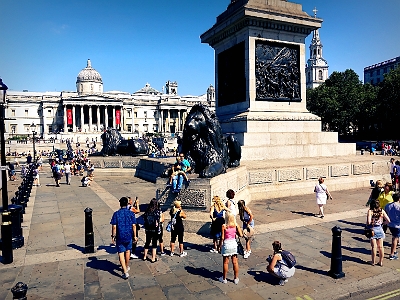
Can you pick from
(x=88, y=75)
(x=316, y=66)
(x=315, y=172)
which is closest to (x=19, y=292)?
(x=315, y=172)

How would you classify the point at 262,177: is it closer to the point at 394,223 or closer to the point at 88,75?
the point at 394,223

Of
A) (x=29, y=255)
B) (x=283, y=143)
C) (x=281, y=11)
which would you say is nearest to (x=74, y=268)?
(x=29, y=255)

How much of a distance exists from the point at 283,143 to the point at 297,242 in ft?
31.5

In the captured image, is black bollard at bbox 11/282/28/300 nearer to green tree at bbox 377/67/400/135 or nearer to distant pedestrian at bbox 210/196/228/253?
distant pedestrian at bbox 210/196/228/253

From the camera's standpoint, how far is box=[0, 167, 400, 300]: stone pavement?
5.63 m

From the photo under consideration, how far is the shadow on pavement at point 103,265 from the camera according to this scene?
6566mm

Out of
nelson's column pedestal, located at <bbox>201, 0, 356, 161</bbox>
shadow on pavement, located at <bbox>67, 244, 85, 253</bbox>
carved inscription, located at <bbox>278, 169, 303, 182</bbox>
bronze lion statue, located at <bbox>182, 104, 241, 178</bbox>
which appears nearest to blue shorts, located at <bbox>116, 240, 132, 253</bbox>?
shadow on pavement, located at <bbox>67, 244, 85, 253</bbox>

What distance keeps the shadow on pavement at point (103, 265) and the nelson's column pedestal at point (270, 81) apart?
33.8ft

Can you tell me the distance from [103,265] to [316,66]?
132 metres

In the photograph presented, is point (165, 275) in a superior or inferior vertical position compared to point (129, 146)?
inferior

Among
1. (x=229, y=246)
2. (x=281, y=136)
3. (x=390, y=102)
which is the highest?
(x=390, y=102)

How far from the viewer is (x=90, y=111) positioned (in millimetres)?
106875

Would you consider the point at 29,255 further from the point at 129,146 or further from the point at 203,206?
the point at 129,146

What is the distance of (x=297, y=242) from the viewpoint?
8.01m
